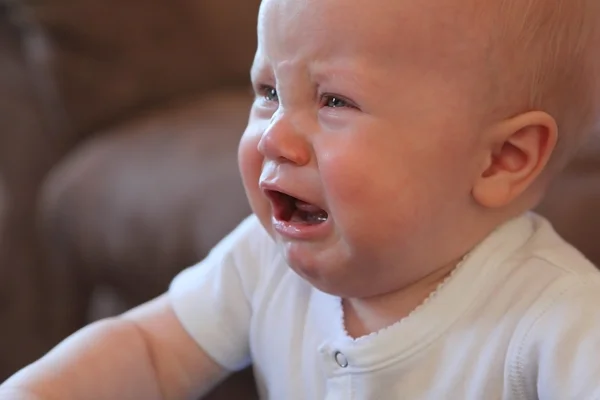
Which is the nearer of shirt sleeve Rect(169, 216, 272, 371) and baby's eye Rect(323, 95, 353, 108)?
baby's eye Rect(323, 95, 353, 108)

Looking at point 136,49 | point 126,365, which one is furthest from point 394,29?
point 136,49

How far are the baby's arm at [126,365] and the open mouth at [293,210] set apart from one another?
20 centimetres

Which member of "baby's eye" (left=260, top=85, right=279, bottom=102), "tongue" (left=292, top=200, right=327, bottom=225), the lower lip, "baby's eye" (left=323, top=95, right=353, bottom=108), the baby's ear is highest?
"baby's eye" (left=323, top=95, right=353, bottom=108)

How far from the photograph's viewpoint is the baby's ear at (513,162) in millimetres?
623

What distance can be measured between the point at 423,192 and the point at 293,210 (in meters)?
0.11

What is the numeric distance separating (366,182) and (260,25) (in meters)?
0.15

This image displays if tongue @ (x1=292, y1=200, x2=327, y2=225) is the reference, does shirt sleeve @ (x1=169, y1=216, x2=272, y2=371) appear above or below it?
below

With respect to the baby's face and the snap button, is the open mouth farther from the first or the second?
the snap button

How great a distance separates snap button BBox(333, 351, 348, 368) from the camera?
0.68 m

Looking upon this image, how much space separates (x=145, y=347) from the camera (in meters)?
0.76

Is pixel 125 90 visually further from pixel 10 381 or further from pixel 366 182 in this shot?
pixel 366 182

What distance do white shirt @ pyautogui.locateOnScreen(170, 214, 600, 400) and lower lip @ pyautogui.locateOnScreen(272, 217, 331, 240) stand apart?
0.11m

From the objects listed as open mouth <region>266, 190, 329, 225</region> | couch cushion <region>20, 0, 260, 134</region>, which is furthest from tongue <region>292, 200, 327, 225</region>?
couch cushion <region>20, 0, 260, 134</region>

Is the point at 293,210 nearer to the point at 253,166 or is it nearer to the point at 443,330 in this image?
the point at 253,166
